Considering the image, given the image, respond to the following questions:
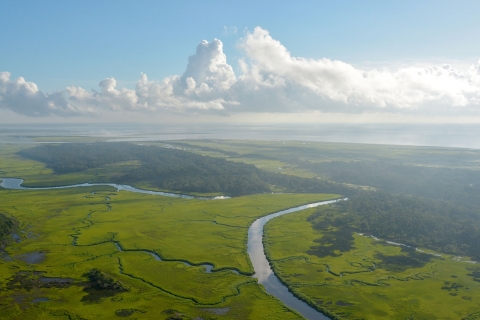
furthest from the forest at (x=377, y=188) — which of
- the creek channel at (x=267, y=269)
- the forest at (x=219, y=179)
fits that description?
the creek channel at (x=267, y=269)

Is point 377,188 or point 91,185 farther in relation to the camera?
point 91,185

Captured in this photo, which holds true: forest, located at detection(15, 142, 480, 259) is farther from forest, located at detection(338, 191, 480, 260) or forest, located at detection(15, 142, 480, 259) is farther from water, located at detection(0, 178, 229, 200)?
water, located at detection(0, 178, 229, 200)

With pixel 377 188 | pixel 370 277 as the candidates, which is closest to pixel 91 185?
pixel 377 188

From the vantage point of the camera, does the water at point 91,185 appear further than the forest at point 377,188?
Yes

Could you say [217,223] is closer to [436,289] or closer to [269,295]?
[269,295]

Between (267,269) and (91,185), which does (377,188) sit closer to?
(267,269)

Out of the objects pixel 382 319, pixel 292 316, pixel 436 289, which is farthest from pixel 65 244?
pixel 436 289

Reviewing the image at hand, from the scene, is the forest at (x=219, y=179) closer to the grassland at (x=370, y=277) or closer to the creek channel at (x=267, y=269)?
the creek channel at (x=267, y=269)
